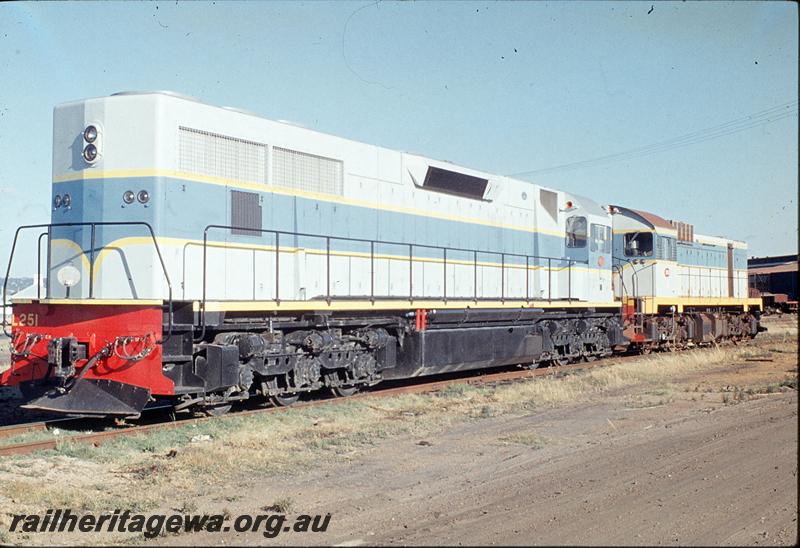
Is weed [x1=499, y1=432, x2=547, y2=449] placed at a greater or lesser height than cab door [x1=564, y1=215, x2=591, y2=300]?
lesser

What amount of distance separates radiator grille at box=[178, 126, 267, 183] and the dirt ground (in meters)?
4.16

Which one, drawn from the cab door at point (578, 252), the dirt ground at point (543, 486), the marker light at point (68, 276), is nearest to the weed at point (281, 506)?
the dirt ground at point (543, 486)

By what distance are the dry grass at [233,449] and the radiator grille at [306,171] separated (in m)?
3.51

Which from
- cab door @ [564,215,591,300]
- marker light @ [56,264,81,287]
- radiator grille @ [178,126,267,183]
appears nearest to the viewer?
marker light @ [56,264,81,287]

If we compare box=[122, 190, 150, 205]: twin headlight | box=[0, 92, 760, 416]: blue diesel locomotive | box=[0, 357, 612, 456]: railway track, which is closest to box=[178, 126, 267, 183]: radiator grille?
box=[0, 92, 760, 416]: blue diesel locomotive

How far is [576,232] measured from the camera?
1902 cm

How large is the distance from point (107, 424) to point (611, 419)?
7.16 metres

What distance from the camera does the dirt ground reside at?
5.43 meters

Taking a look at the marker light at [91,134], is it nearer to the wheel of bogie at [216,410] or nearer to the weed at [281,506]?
the wheel of bogie at [216,410]

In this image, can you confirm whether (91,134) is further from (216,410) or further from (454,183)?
(454,183)

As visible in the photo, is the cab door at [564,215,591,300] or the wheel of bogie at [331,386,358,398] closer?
the wheel of bogie at [331,386,358,398]

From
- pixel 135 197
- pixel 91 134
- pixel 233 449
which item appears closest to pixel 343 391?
pixel 233 449

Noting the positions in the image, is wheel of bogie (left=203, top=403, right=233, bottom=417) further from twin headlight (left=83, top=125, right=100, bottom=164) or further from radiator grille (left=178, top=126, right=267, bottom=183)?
twin headlight (left=83, top=125, right=100, bottom=164)

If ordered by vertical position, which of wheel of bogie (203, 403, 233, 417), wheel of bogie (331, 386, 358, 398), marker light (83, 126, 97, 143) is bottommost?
wheel of bogie (203, 403, 233, 417)
